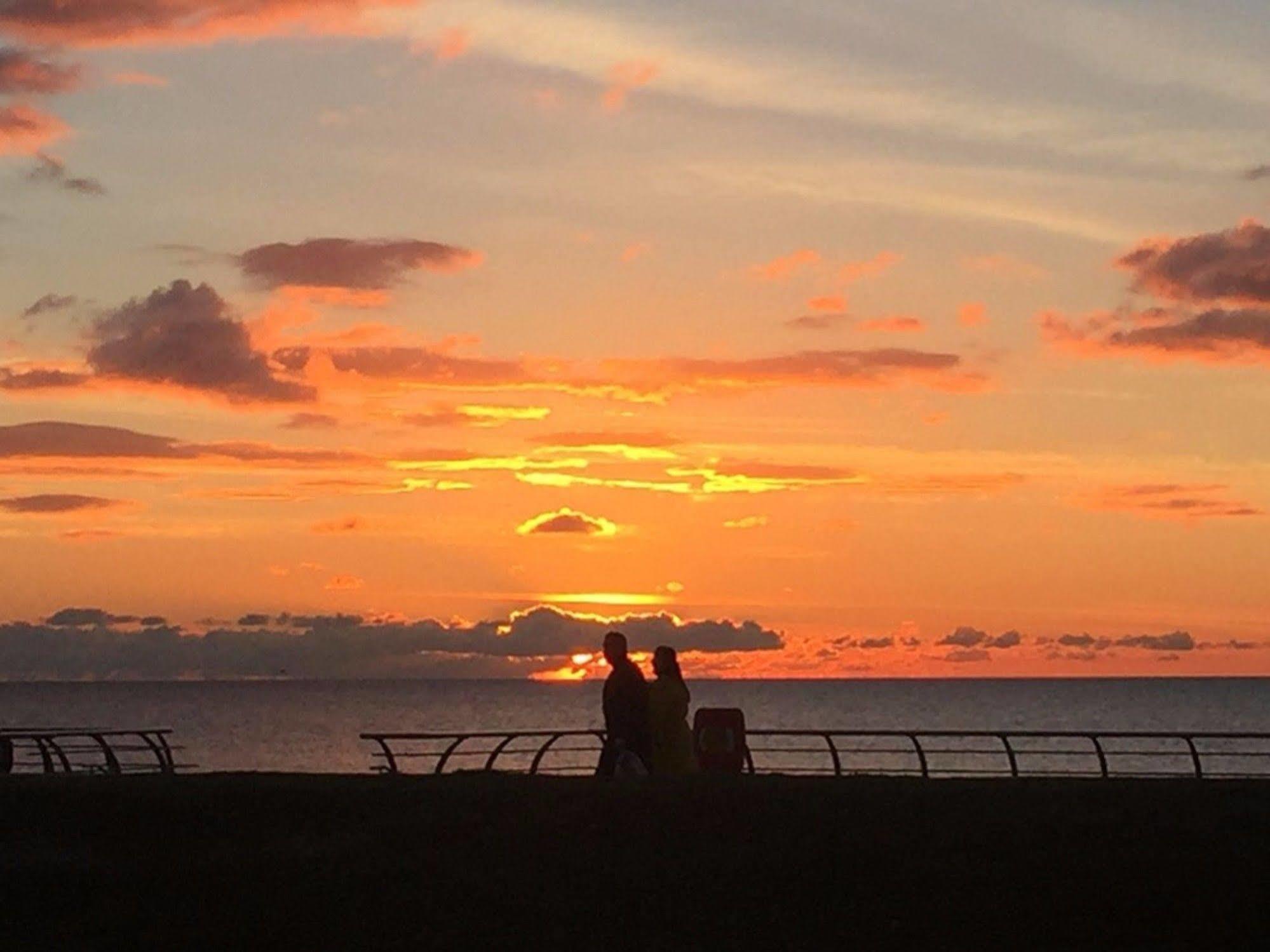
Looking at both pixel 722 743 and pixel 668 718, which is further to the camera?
pixel 722 743

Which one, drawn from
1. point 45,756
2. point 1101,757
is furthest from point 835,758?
point 45,756

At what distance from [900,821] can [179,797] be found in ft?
27.4

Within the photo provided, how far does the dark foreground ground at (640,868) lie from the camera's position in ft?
54.3

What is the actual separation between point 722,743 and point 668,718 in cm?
458

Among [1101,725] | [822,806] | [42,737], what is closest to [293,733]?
[1101,725]

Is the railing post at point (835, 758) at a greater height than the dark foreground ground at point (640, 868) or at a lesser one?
greater

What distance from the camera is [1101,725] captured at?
188 meters

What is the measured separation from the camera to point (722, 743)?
3069 centimetres

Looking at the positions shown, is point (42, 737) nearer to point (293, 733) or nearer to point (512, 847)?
point (512, 847)

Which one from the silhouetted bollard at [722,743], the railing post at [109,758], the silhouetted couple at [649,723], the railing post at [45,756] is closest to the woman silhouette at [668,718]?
the silhouetted couple at [649,723]

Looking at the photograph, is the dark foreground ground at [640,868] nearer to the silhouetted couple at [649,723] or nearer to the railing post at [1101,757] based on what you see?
the silhouetted couple at [649,723]

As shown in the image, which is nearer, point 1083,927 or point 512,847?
point 1083,927

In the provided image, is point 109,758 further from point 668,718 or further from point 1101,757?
point 1101,757

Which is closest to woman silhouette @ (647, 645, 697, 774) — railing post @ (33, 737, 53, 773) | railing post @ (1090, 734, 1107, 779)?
railing post @ (1090, 734, 1107, 779)
